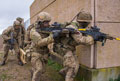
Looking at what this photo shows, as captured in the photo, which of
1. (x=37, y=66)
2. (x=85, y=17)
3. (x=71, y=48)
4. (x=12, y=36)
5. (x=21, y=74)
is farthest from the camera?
(x=12, y=36)

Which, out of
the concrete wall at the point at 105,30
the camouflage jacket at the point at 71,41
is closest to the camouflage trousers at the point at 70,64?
the camouflage jacket at the point at 71,41

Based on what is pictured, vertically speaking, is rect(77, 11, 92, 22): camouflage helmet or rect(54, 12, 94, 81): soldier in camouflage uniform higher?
rect(77, 11, 92, 22): camouflage helmet

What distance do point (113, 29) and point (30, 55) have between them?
2.07 meters

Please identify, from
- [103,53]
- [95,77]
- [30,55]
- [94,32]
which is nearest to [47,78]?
[30,55]

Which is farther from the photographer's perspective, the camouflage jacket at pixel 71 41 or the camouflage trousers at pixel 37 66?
the camouflage trousers at pixel 37 66

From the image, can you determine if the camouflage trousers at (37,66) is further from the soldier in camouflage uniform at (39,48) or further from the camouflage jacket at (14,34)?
the camouflage jacket at (14,34)

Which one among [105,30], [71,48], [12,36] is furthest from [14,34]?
[105,30]

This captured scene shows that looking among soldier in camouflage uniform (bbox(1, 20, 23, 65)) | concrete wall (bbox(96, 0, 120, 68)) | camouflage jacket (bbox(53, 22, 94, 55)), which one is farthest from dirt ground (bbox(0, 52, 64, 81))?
concrete wall (bbox(96, 0, 120, 68))

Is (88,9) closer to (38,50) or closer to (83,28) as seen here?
(83,28)

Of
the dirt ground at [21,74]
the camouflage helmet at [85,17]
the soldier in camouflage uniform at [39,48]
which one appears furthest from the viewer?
the dirt ground at [21,74]

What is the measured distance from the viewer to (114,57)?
3479mm

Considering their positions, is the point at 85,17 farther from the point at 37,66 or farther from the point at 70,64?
the point at 37,66

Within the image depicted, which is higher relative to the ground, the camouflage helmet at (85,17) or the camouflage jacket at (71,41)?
the camouflage helmet at (85,17)

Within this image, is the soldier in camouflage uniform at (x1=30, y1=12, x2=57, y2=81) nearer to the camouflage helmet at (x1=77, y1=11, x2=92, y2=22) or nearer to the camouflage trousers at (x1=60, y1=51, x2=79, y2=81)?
the camouflage trousers at (x1=60, y1=51, x2=79, y2=81)
